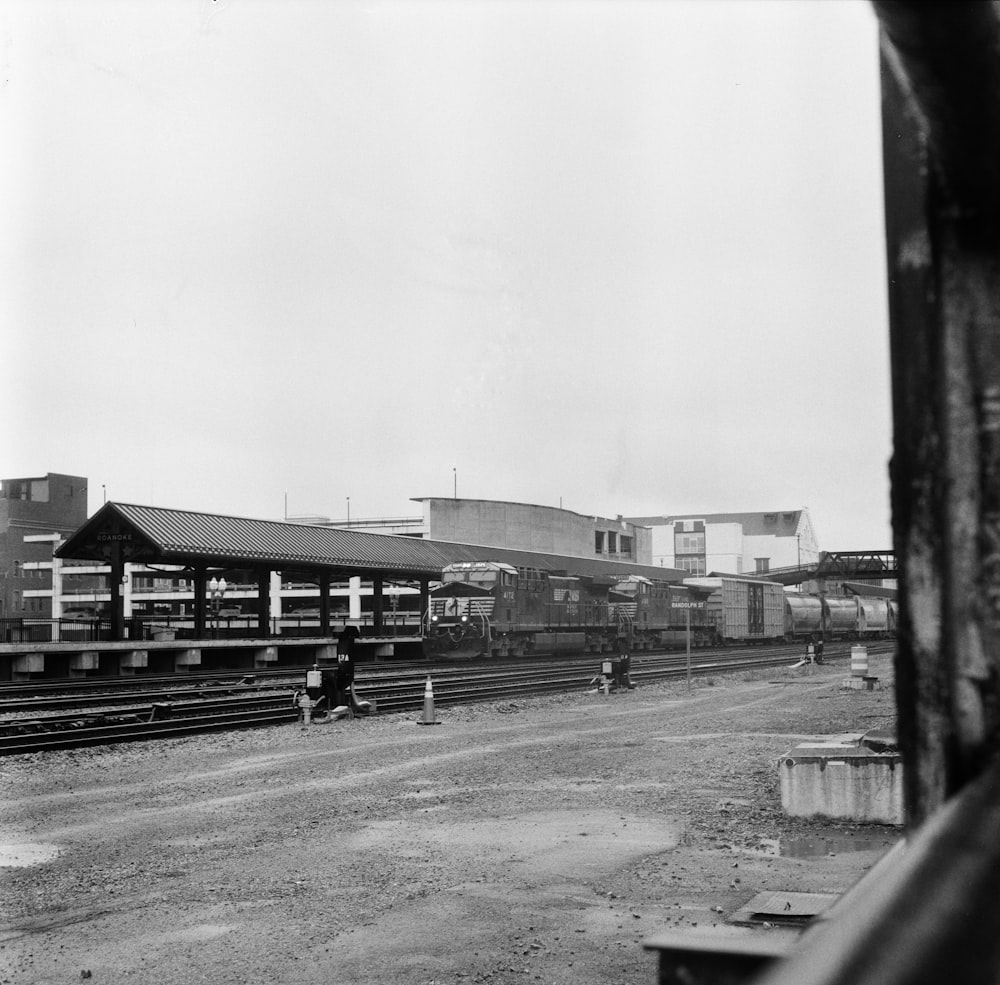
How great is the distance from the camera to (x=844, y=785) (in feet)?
32.8

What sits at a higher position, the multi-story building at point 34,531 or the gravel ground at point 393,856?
the multi-story building at point 34,531

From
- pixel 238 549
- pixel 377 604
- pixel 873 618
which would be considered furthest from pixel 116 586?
pixel 873 618

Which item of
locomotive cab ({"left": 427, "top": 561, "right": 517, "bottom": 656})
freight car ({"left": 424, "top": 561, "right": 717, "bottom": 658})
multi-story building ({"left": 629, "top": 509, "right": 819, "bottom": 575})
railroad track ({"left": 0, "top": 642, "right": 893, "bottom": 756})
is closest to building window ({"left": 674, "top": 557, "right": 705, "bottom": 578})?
multi-story building ({"left": 629, "top": 509, "right": 819, "bottom": 575})

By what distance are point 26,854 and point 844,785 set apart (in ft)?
22.6

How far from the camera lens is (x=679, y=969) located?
1.78 meters

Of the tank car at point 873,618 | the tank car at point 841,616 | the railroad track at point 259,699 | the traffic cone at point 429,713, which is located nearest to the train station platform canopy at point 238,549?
the railroad track at point 259,699

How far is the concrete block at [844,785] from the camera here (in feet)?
32.3

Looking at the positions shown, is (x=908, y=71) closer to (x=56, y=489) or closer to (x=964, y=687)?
(x=964, y=687)

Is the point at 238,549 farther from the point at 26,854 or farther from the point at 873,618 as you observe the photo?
the point at 873,618

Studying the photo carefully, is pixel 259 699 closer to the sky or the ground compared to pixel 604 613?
closer to the ground

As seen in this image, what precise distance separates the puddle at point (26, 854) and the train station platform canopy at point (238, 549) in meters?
24.2

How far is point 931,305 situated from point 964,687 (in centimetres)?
63

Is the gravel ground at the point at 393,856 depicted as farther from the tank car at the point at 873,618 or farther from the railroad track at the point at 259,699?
the tank car at the point at 873,618

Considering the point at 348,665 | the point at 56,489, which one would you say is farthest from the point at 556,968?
the point at 56,489
